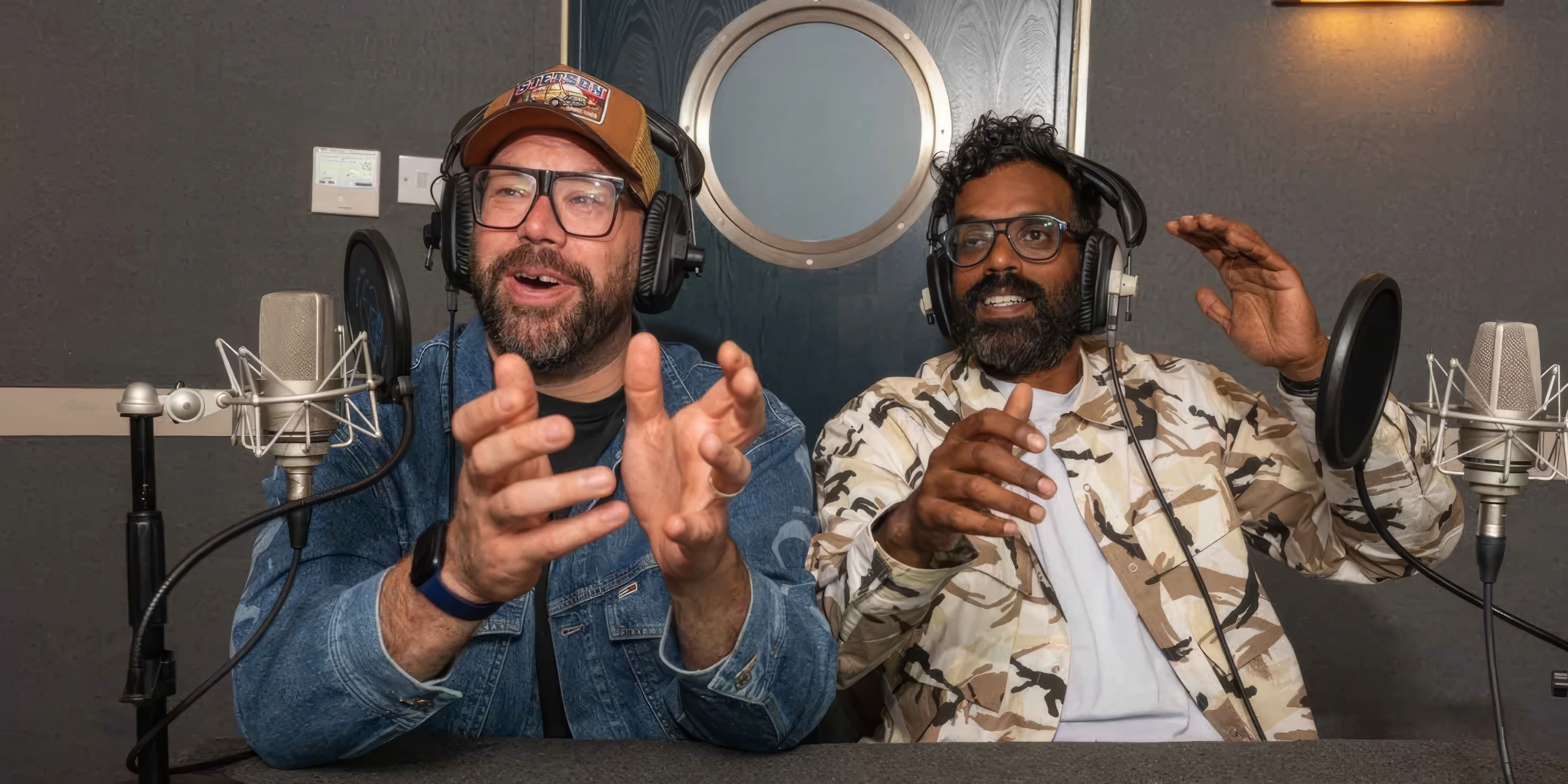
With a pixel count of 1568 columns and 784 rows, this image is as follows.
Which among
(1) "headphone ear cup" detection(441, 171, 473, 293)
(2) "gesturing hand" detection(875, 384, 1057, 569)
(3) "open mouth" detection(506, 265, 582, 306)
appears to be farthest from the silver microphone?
(1) "headphone ear cup" detection(441, 171, 473, 293)

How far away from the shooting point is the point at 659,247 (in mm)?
1595

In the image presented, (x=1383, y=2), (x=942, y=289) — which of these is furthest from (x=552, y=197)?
(x=1383, y=2)

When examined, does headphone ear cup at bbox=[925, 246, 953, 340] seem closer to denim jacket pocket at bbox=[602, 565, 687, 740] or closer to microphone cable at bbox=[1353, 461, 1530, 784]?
denim jacket pocket at bbox=[602, 565, 687, 740]

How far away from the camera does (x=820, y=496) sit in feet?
5.77

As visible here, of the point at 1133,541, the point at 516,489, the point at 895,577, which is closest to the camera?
the point at 516,489

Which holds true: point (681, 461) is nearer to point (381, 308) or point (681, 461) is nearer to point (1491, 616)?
point (381, 308)

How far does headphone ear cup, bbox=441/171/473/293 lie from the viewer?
1536 millimetres

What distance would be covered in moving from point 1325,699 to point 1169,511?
4.23 ft

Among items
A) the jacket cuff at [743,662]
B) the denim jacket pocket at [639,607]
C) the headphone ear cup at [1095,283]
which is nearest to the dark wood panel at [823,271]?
the headphone ear cup at [1095,283]

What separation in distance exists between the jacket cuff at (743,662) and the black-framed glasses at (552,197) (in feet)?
2.23

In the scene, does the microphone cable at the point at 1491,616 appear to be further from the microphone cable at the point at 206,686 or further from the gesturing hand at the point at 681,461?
the microphone cable at the point at 206,686

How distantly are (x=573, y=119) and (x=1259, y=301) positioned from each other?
1073mm

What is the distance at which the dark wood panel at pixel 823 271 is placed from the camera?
99.0 inches

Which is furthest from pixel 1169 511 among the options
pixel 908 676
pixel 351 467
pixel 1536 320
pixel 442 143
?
pixel 442 143
